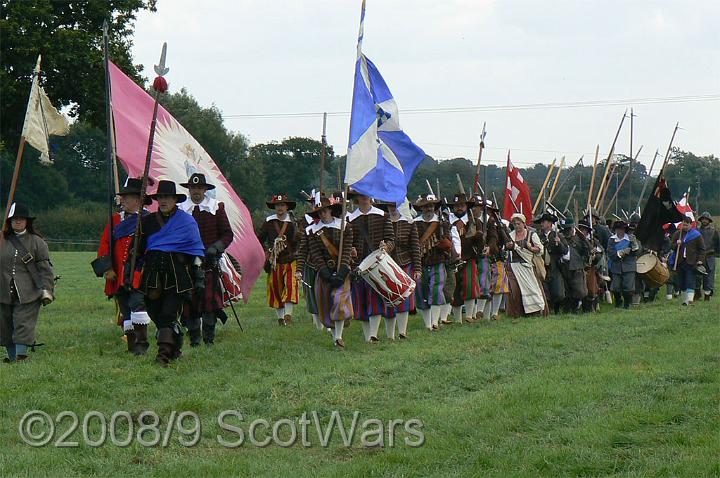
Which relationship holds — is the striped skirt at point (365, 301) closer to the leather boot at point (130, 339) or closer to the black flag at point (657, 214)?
the leather boot at point (130, 339)

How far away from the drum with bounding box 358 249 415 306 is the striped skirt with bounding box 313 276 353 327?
316mm

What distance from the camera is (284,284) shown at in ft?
54.5

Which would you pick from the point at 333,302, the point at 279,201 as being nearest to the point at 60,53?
the point at 279,201

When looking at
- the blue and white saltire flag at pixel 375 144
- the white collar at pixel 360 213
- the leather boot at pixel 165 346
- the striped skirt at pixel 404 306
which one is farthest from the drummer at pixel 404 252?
the leather boot at pixel 165 346

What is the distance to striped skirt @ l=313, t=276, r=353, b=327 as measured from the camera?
13086mm

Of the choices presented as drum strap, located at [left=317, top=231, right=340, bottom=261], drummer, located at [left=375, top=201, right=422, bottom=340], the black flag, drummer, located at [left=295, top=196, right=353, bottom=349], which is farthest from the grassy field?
the black flag

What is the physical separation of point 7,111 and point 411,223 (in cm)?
1372

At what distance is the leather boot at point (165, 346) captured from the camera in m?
11.2

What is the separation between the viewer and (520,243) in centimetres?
1822

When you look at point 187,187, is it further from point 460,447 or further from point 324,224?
point 460,447

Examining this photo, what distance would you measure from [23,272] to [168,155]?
2804 millimetres

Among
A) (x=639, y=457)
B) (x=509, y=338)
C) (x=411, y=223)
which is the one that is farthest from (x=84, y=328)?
(x=639, y=457)

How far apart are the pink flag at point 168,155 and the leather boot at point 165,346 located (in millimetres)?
2575

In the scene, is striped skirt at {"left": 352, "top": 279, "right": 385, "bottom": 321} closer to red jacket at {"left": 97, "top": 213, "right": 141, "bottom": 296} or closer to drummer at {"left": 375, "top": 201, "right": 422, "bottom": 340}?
drummer at {"left": 375, "top": 201, "right": 422, "bottom": 340}
